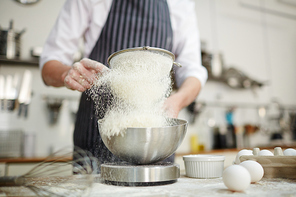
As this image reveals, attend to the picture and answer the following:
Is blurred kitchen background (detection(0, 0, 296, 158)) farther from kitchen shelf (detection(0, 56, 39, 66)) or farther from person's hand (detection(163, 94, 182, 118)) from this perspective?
person's hand (detection(163, 94, 182, 118))

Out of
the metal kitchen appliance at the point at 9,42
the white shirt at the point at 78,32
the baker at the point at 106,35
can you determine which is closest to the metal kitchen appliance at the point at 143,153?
the baker at the point at 106,35

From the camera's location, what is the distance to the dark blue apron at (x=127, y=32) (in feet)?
3.61

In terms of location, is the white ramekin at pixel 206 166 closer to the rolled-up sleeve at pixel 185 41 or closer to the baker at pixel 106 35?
the baker at pixel 106 35

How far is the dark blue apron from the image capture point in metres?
1.10

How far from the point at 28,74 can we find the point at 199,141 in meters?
1.97

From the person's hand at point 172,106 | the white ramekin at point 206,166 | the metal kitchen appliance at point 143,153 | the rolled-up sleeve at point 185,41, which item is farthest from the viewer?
the rolled-up sleeve at point 185,41

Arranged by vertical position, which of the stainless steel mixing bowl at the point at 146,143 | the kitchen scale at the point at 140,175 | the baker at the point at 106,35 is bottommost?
the kitchen scale at the point at 140,175

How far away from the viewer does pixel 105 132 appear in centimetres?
64

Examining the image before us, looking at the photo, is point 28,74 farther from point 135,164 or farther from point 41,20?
point 135,164

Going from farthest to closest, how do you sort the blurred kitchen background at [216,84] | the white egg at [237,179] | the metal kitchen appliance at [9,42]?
the blurred kitchen background at [216,84] → the metal kitchen appliance at [9,42] → the white egg at [237,179]

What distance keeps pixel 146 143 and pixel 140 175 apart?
80 mm

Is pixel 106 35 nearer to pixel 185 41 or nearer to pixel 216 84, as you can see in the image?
pixel 185 41

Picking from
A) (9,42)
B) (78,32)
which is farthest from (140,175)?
(9,42)

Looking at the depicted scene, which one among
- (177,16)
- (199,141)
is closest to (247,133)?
(199,141)
